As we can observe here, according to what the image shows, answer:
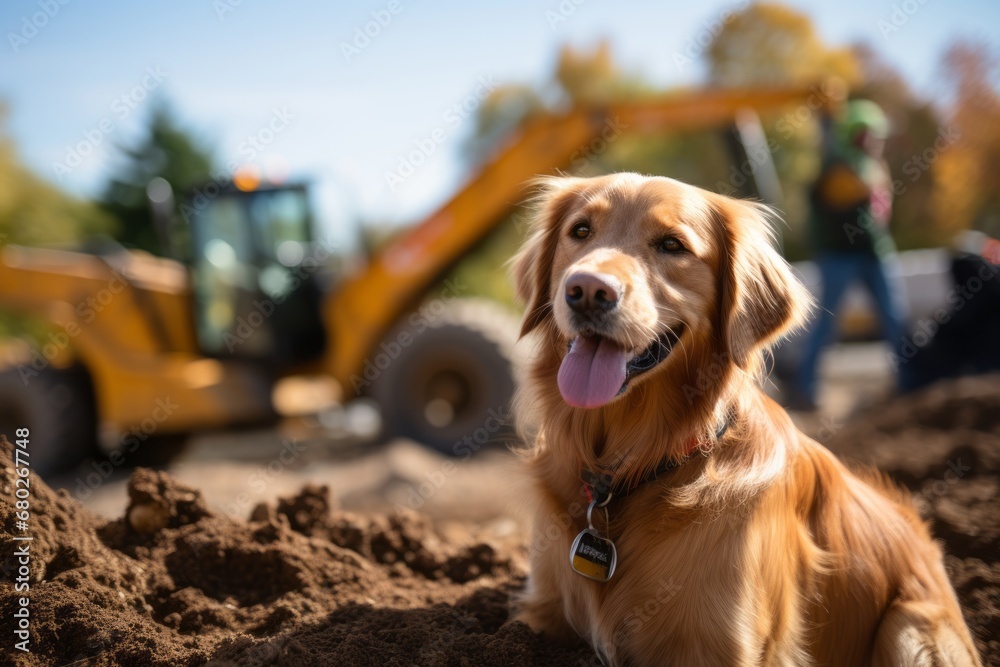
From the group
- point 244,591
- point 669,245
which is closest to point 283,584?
point 244,591

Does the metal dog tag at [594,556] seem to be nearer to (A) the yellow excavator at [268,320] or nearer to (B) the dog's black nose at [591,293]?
(B) the dog's black nose at [591,293]

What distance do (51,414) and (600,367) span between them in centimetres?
685

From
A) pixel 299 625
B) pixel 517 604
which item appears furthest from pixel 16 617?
pixel 517 604

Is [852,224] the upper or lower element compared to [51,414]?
upper

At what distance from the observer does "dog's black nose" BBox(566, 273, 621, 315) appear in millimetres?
2129

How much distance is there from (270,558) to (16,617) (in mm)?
849

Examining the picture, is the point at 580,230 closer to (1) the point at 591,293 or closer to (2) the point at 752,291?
(1) the point at 591,293

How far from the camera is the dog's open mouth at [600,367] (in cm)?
224

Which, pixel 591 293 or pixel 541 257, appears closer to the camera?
pixel 591 293

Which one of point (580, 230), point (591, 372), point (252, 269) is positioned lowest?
point (252, 269)

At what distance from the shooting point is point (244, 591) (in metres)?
2.76

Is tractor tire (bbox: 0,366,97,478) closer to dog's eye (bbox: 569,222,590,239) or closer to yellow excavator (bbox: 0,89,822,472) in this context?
yellow excavator (bbox: 0,89,822,472)

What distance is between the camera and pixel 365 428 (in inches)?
386

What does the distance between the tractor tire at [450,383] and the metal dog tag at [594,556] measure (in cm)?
A: 496
